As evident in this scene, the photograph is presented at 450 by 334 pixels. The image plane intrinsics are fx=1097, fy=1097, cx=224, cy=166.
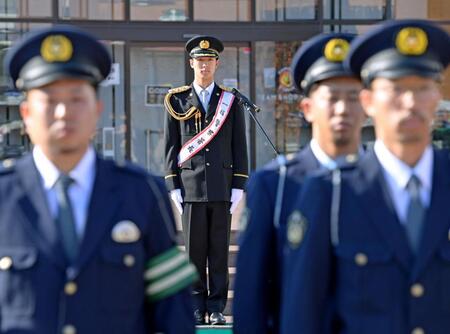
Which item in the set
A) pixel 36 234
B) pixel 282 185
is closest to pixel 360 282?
pixel 282 185

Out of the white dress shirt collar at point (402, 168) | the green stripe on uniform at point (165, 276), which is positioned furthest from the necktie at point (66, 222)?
the white dress shirt collar at point (402, 168)

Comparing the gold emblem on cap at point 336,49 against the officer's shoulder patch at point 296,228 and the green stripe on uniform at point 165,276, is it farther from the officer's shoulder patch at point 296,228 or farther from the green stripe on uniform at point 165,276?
the green stripe on uniform at point 165,276

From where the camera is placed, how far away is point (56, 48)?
355 centimetres

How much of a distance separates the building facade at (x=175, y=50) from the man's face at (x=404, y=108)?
31.0ft

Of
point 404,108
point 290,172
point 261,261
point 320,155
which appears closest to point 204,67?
point 320,155

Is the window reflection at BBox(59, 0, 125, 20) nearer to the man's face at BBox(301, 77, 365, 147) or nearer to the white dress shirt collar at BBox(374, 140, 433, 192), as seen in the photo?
the man's face at BBox(301, 77, 365, 147)

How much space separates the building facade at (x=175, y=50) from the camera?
1292 centimetres

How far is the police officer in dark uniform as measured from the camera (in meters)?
8.10

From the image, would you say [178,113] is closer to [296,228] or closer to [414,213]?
[296,228]

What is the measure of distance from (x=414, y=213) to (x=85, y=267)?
106 cm

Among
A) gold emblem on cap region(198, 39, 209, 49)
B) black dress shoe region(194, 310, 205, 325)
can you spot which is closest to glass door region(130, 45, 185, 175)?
gold emblem on cap region(198, 39, 209, 49)

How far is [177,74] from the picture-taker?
43.0 feet

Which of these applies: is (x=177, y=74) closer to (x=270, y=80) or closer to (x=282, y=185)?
(x=270, y=80)

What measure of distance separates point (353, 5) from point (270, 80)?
137cm
